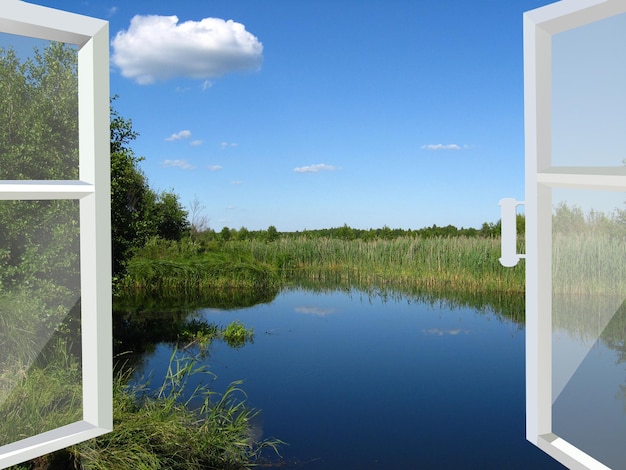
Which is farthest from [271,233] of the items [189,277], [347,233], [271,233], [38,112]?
[38,112]

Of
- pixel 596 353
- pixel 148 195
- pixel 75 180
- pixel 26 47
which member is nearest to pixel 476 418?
pixel 596 353

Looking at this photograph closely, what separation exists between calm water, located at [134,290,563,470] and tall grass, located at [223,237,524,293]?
2.53 meters

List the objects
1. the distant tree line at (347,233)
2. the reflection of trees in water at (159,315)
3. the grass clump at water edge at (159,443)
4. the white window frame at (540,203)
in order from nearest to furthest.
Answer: the white window frame at (540,203)
the grass clump at water edge at (159,443)
the reflection of trees in water at (159,315)
the distant tree line at (347,233)

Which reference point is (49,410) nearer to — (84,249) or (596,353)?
(84,249)

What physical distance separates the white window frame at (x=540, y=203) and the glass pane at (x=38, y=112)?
1730 mm

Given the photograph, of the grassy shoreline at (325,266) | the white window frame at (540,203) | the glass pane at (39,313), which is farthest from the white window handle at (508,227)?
the grassy shoreline at (325,266)

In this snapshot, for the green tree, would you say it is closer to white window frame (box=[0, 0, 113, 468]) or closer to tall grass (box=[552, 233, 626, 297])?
white window frame (box=[0, 0, 113, 468])

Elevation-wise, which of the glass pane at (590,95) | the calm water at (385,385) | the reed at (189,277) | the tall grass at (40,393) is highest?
the glass pane at (590,95)

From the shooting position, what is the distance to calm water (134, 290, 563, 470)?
397cm

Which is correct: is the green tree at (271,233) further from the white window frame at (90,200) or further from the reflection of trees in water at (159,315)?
the white window frame at (90,200)

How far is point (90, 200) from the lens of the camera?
1.99 meters

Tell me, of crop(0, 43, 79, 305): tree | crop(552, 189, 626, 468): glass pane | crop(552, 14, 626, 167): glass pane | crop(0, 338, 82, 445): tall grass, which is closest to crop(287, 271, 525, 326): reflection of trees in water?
crop(552, 189, 626, 468): glass pane

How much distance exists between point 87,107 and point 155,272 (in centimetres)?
1005

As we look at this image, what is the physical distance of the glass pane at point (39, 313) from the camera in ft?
6.88
